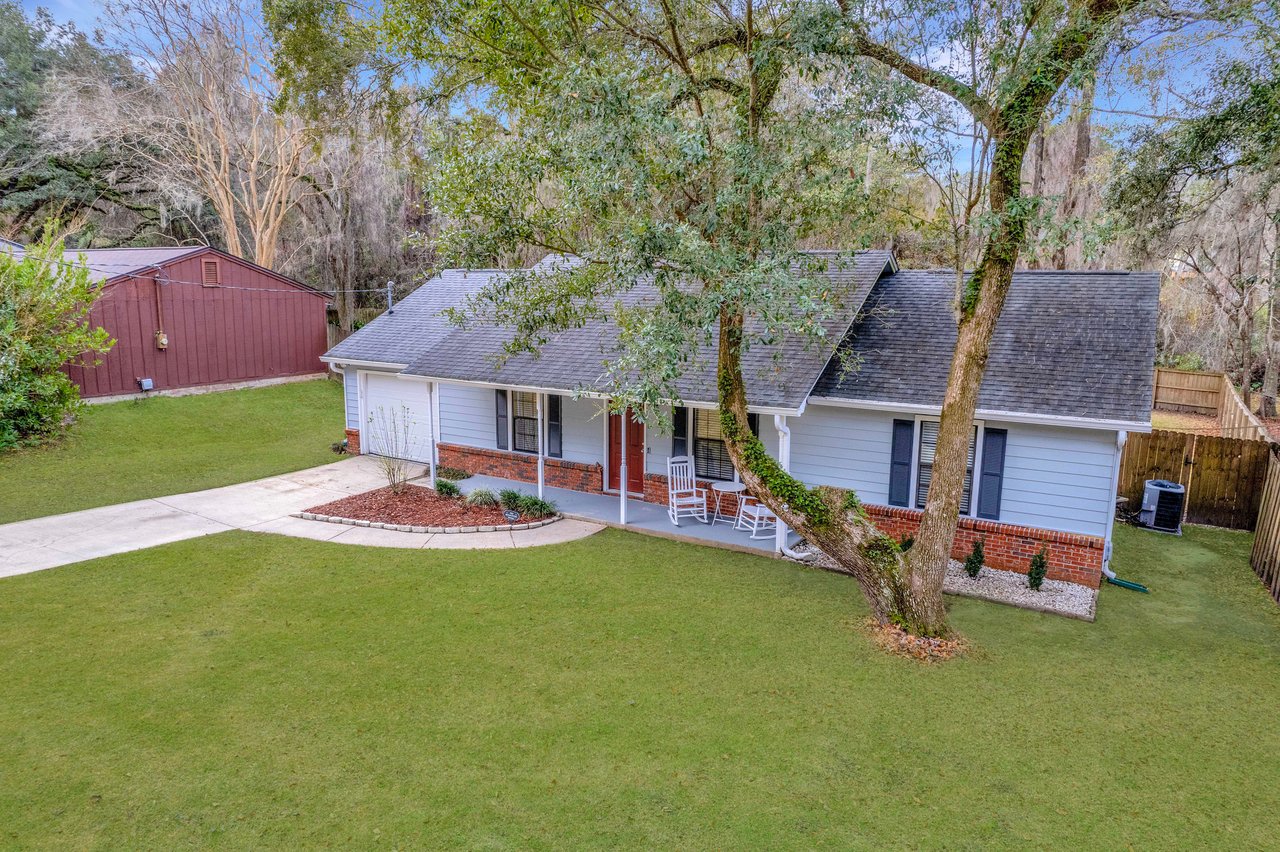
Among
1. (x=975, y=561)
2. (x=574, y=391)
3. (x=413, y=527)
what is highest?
(x=574, y=391)

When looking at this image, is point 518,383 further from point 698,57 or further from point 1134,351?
point 1134,351

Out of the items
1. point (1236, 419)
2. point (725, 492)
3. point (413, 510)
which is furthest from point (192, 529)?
point (1236, 419)

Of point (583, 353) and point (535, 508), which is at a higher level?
point (583, 353)

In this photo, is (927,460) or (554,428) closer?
(927,460)

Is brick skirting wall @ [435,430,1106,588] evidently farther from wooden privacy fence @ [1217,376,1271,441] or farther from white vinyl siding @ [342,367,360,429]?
white vinyl siding @ [342,367,360,429]

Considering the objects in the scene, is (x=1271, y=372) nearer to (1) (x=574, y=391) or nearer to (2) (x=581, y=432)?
(2) (x=581, y=432)

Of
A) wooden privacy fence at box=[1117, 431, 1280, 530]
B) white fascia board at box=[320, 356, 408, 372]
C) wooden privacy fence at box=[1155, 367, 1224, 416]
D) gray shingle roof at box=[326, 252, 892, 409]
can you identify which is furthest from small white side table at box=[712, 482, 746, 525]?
wooden privacy fence at box=[1155, 367, 1224, 416]

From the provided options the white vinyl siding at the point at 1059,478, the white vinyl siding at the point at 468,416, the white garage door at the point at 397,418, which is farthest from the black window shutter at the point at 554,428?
the white vinyl siding at the point at 1059,478

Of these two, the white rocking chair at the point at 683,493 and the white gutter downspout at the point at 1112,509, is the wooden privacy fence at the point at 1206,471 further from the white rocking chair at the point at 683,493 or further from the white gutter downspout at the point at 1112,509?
the white rocking chair at the point at 683,493
